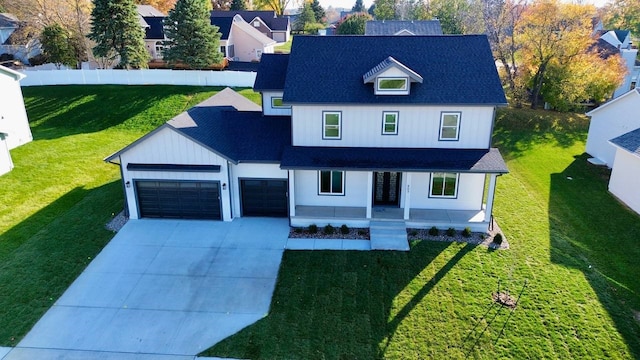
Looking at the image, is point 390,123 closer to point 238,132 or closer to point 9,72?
point 238,132

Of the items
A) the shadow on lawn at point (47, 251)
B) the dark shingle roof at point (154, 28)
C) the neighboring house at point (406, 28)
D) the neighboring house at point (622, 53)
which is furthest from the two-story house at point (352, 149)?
the dark shingle roof at point (154, 28)

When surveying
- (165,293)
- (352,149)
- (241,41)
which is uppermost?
(241,41)

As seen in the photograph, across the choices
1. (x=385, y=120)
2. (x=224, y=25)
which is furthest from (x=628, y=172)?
(x=224, y=25)

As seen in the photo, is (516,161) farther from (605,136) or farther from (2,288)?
(2,288)

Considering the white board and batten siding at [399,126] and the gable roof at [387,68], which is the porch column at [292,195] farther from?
the gable roof at [387,68]

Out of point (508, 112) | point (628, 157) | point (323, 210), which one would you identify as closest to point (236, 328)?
point (323, 210)

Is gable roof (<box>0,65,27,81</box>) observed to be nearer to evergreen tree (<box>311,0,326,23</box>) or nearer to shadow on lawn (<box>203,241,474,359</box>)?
shadow on lawn (<box>203,241,474,359</box>)
